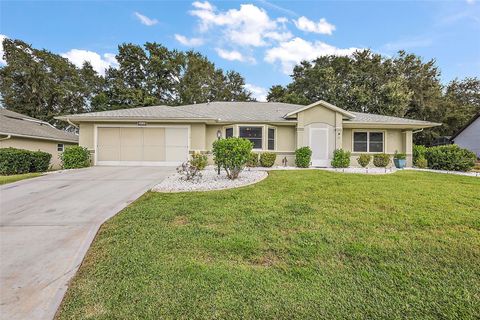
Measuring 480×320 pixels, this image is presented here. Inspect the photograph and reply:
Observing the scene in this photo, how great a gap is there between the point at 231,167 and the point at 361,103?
2054 cm

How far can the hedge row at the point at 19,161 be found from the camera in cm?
1000

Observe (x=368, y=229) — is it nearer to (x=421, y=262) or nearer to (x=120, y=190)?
(x=421, y=262)

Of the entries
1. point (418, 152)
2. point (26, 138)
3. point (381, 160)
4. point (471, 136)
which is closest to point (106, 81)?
point (26, 138)

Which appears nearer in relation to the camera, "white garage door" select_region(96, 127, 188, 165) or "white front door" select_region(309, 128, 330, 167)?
"white garage door" select_region(96, 127, 188, 165)

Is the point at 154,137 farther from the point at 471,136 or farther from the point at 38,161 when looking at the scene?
the point at 471,136

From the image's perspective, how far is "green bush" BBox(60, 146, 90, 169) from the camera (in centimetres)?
1151

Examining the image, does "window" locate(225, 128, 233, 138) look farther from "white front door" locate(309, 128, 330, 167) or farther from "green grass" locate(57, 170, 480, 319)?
"green grass" locate(57, 170, 480, 319)

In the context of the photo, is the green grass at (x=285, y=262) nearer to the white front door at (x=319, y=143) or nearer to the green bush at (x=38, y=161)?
the white front door at (x=319, y=143)

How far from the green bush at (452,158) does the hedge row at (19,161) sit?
1984cm

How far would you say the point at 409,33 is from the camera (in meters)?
13.6

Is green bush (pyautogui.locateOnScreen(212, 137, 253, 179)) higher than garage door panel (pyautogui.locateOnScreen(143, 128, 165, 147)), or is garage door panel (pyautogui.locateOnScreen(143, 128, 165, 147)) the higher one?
garage door panel (pyautogui.locateOnScreen(143, 128, 165, 147))

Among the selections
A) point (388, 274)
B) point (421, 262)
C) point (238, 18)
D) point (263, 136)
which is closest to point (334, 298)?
point (388, 274)

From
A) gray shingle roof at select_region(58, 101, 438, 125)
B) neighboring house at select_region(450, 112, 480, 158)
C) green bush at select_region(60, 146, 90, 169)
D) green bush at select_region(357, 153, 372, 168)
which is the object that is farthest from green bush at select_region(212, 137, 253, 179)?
neighboring house at select_region(450, 112, 480, 158)

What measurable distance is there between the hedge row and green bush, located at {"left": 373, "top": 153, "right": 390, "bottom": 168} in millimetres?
17560
